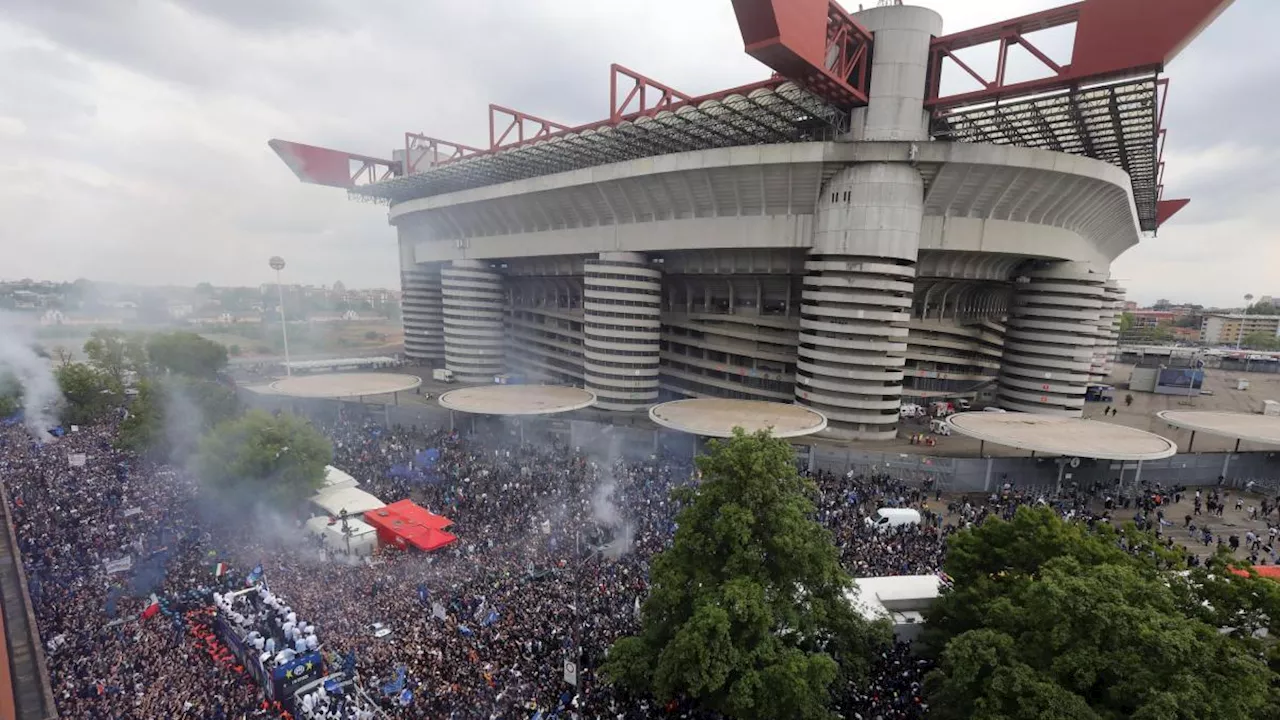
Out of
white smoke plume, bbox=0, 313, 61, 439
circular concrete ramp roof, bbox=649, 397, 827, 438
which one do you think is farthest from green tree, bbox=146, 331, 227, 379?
circular concrete ramp roof, bbox=649, 397, 827, 438

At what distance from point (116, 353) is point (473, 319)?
99.4 ft

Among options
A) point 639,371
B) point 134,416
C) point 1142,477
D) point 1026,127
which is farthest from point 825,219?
point 134,416

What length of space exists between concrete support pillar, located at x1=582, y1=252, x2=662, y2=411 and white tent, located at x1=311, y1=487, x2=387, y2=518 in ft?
63.1

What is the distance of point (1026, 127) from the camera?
32.5 meters

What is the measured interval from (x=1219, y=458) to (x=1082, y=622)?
29.2 metres

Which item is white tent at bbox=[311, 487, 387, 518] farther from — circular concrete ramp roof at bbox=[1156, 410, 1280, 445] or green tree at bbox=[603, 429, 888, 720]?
circular concrete ramp roof at bbox=[1156, 410, 1280, 445]

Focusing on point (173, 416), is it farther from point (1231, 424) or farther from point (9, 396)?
point (1231, 424)

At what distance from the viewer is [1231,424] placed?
97.2 feet

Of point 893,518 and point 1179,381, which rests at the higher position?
point 1179,381

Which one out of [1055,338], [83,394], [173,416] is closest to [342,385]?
[173,416]

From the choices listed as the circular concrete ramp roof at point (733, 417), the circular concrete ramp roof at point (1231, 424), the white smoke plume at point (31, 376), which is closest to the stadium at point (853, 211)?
the circular concrete ramp roof at point (733, 417)

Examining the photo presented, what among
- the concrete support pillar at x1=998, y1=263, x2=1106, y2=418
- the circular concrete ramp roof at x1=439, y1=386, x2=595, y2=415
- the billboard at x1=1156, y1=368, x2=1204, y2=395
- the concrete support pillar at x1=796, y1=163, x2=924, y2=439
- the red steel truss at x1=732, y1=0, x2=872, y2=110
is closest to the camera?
the red steel truss at x1=732, y1=0, x2=872, y2=110

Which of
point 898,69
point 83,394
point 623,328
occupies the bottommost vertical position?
point 83,394

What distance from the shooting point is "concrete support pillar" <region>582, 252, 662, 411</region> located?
4009 cm
